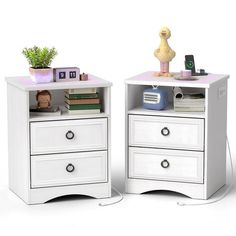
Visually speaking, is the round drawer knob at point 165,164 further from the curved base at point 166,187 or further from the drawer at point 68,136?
the drawer at point 68,136

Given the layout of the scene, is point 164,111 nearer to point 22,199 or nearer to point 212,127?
point 212,127

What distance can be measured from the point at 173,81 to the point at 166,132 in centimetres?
32

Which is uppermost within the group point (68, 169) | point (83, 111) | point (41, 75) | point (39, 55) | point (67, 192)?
point (39, 55)

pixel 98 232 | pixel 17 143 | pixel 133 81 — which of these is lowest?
pixel 98 232

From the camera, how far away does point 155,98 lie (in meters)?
5.54

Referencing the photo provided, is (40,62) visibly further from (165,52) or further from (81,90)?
(165,52)

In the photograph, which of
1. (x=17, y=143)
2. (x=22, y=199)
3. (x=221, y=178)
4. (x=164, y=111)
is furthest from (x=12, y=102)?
(x=221, y=178)

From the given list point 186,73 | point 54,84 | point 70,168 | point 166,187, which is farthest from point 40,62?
point 166,187

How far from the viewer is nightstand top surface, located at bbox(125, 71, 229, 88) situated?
17.6 feet

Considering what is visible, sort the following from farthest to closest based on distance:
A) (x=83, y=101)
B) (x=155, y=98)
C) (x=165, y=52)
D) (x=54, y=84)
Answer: (x=165, y=52), (x=155, y=98), (x=83, y=101), (x=54, y=84)

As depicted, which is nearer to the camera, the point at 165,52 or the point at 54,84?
the point at 54,84

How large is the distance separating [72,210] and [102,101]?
2.42 ft

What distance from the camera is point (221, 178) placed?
576 cm

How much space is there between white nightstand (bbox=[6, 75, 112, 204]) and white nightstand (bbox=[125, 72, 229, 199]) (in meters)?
0.20
